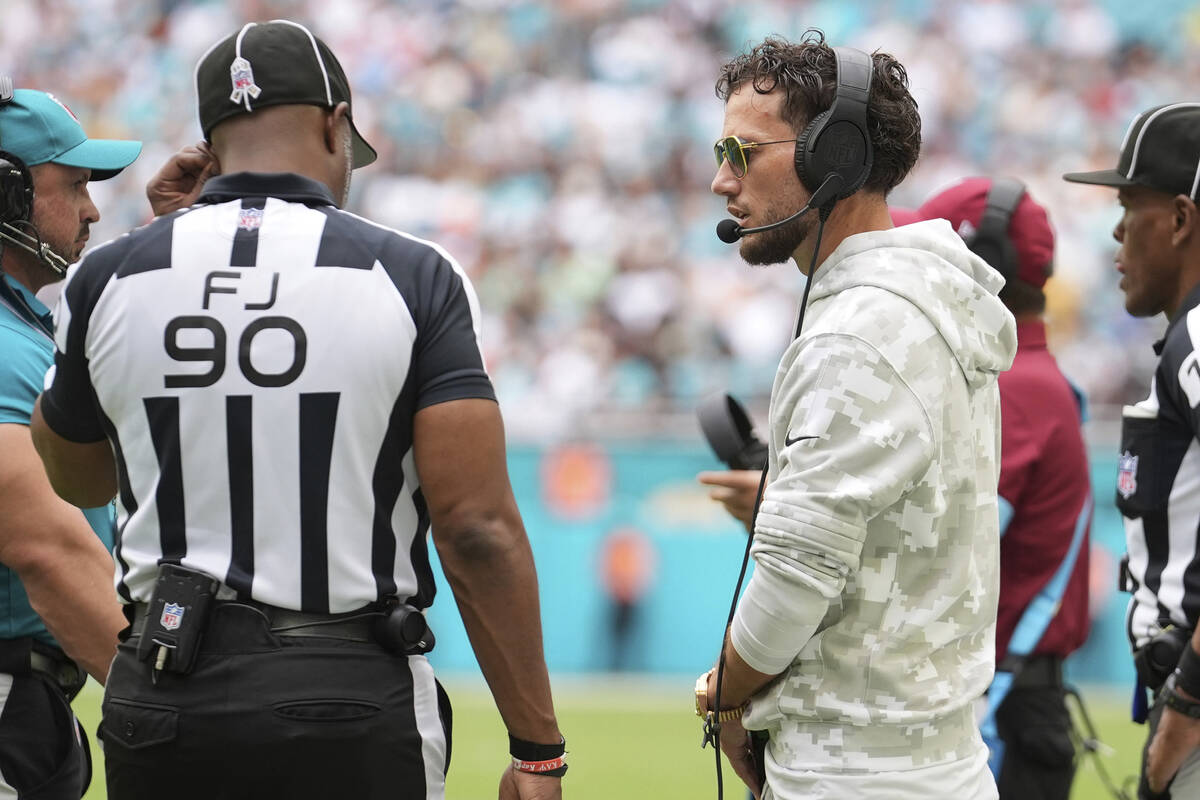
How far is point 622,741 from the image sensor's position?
7.91 m

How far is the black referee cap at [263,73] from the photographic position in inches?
98.0

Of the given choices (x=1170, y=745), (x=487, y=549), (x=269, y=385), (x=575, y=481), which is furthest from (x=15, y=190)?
(x=575, y=481)

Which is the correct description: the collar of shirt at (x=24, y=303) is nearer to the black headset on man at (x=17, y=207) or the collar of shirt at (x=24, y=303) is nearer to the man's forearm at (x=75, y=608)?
the black headset on man at (x=17, y=207)

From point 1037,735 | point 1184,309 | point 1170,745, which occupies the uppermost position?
point 1184,309

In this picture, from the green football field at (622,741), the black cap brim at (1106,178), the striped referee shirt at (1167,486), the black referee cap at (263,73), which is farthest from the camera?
the green football field at (622,741)

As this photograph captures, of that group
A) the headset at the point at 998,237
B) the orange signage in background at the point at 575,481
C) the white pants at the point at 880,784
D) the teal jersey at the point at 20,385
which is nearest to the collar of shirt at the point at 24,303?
the teal jersey at the point at 20,385

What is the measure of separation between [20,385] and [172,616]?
2.81 feet

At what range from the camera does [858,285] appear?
240cm

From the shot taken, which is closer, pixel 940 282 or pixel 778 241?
pixel 940 282

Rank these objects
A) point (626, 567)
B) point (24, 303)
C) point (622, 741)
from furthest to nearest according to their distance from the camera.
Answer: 1. point (626, 567)
2. point (622, 741)
3. point (24, 303)

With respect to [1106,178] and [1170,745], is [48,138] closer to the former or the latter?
[1106,178]

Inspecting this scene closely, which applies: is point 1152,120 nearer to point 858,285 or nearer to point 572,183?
point 858,285

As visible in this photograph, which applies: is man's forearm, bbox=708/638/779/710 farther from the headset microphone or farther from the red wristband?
the headset microphone

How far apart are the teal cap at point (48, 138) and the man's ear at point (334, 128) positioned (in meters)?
0.97
